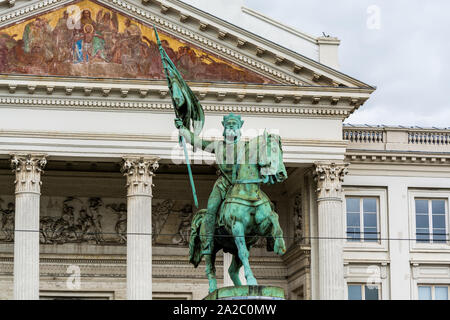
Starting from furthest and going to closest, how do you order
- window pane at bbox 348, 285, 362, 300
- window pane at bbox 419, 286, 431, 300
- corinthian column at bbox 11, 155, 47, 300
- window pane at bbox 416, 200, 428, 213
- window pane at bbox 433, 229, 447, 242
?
window pane at bbox 416, 200, 428, 213
window pane at bbox 433, 229, 447, 242
window pane at bbox 419, 286, 431, 300
window pane at bbox 348, 285, 362, 300
corinthian column at bbox 11, 155, 47, 300

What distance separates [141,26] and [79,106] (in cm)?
344

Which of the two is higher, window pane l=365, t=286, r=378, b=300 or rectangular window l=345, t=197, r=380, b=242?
rectangular window l=345, t=197, r=380, b=242

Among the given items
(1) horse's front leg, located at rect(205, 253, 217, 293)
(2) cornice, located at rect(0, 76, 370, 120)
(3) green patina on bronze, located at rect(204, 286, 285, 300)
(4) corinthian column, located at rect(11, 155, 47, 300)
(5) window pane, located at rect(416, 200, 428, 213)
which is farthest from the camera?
(5) window pane, located at rect(416, 200, 428, 213)

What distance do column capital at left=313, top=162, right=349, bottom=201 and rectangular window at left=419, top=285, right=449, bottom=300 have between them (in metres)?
5.79

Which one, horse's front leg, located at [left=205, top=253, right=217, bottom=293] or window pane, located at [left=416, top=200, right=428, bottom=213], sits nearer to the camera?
horse's front leg, located at [left=205, top=253, right=217, bottom=293]

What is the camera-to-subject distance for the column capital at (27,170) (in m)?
41.8

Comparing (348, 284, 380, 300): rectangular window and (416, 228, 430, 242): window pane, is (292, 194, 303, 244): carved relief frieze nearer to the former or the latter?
(348, 284, 380, 300): rectangular window

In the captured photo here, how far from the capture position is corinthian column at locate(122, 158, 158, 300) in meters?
41.7

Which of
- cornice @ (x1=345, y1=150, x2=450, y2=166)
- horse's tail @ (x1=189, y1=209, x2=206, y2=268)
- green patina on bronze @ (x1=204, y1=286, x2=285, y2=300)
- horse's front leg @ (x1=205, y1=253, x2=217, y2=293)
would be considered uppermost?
cornice @ (x1=345, y1=150, x2=450, y2=166)

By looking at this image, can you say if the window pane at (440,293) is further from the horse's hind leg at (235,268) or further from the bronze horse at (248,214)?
the bronze horse at (248,214)

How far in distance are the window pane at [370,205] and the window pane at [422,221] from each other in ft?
5.58

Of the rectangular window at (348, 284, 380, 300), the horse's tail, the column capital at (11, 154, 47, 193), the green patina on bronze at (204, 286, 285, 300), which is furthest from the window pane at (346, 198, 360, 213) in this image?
the green patina on bronze at (204, 286, 285, 300)
